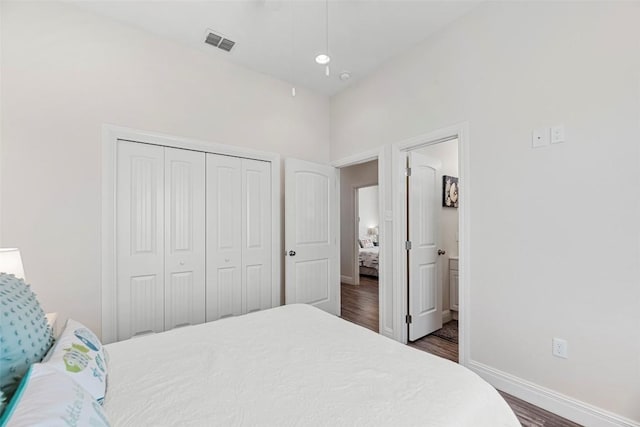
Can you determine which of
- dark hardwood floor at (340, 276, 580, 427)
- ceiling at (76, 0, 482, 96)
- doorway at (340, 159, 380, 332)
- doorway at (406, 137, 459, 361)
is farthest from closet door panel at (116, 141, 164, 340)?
doorway at (340, 159, 380, 332)

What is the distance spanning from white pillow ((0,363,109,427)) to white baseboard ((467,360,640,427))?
8.02 ft

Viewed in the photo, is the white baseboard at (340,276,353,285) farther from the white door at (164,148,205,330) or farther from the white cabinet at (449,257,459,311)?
the white door at (164,148,205,330)

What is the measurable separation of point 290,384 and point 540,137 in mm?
2179

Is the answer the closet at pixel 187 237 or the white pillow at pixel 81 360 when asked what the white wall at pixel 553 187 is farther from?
the white pillow at pixel 81 360

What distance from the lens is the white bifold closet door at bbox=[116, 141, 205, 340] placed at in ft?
8.04

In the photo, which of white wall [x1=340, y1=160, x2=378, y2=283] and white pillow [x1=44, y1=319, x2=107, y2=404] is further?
white wall [x1=340, y1=160, x2=378, y2=283]

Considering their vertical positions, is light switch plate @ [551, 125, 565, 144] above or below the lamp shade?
above

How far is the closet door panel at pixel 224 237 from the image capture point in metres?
2.87

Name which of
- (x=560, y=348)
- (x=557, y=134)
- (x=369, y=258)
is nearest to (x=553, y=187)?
(x=557, y=134)

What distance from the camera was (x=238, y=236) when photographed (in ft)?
10.0

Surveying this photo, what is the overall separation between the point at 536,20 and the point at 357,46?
145 centimetres

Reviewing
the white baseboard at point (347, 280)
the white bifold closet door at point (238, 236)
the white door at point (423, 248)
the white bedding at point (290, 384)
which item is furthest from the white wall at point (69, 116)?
the white baseboard at point (347, 280)

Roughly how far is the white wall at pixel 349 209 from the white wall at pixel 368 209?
91.6 inches

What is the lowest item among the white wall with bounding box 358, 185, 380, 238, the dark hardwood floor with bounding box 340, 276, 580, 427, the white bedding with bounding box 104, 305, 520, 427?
the dark hardwood floor with bounding box 340, 276, 580, 427
